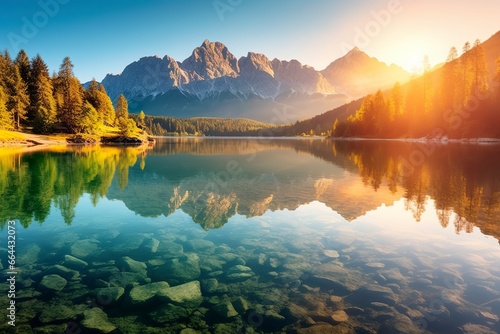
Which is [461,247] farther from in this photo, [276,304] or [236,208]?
[236,208]

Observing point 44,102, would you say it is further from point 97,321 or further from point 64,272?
point 97,321

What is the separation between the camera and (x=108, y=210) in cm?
1964

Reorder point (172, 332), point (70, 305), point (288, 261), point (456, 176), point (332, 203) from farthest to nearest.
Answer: point (456, 176)
point (332, 203)
point (288, 261)
point (70, 305)
point (172, 332)

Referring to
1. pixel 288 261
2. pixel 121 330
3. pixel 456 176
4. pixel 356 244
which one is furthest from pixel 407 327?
pixel 456 176

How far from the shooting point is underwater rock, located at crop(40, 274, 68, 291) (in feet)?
31.0

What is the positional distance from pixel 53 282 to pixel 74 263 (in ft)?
5.28

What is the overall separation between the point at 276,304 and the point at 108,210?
49.6 ft

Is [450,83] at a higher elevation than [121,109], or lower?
higher

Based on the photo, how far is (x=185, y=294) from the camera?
9.17 m

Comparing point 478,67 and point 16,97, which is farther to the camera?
point 478,67

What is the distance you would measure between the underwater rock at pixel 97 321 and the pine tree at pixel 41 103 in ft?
352

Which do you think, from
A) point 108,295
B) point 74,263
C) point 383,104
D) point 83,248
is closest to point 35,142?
point 83,248

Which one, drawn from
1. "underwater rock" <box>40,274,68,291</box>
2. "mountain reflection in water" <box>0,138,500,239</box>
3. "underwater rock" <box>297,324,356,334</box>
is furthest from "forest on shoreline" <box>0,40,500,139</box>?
"underwater rock" <box>297,324,356,334</box>

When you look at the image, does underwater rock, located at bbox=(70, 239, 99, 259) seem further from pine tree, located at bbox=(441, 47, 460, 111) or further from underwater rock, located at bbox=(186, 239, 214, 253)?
pine tree, located at bbox=(441, 47, 460, 111)
